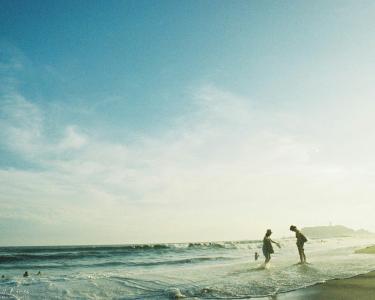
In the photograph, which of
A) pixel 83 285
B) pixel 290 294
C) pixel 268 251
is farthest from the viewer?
pixel 268 251

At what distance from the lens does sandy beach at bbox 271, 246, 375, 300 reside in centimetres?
952

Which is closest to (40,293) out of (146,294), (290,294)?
(146,294)

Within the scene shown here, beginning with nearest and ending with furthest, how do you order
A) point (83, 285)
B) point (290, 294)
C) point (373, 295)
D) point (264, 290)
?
point (373, 295) < point (290, 294) < point (264, 290) < point (83, 285)

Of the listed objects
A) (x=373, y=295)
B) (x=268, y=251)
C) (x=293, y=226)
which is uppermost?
(x=293, y=226)

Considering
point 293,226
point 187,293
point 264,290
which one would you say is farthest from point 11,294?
point 293,226

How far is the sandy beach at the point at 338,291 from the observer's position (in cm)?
952

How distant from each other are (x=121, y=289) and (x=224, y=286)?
4092 mm

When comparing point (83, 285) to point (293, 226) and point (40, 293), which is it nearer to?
point (40, 293)

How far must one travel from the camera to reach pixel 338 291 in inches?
413

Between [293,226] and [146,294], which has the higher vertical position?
[293,226]

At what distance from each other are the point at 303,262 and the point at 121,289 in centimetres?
1180

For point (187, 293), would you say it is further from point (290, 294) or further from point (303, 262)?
point (303, 262)

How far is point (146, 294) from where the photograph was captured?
12477 millimetres

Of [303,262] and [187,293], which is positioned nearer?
[187,293]
